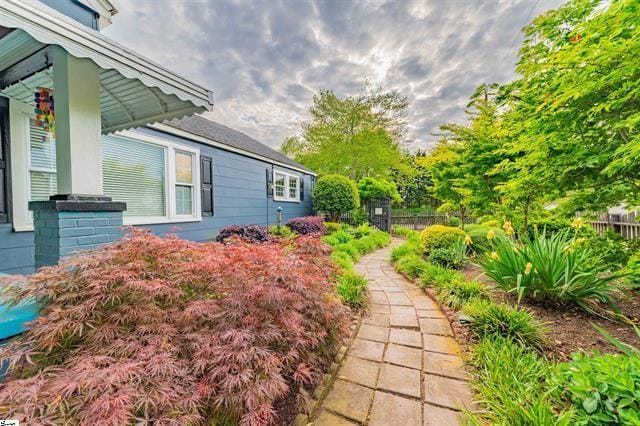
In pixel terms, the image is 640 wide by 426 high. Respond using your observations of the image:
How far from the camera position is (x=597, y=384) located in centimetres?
139

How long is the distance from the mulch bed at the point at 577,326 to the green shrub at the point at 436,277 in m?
0.59

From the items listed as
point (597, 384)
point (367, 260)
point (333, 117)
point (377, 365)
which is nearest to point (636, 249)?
point (597, 384)

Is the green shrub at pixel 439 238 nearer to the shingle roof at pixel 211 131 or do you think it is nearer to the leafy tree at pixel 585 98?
the leafy tree at pixel 585 98

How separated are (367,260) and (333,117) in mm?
12580

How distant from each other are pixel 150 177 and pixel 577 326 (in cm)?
680

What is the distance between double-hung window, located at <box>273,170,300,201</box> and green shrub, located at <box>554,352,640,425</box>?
8747 mm

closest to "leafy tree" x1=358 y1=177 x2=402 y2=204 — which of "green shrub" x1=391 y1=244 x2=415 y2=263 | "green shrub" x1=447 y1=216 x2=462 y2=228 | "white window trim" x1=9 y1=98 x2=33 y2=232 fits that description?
"green shrub" x1=447 y1=216 x2=462 y2=228

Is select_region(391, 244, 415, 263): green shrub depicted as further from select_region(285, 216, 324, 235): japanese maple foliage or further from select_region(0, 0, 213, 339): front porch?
select_region(0, 0, 213, 339): front porch

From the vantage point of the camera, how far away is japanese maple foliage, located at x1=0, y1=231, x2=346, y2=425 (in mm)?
1081

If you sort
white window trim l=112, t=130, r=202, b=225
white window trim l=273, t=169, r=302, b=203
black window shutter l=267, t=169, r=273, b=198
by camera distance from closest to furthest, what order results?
white window trim l=112, t=130, r=202, b=225 < black window shutter l=267, t=169, r=273, b=198 < white window trim l=273, t=169, r=302, b=203

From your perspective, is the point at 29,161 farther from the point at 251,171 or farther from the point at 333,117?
the point at 333,117

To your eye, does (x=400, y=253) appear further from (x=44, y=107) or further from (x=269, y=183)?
(x=44, y=107)

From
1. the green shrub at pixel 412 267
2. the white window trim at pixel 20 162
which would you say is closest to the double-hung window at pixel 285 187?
the green shrub at pixel 412 267

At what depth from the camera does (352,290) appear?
11.4 ft
